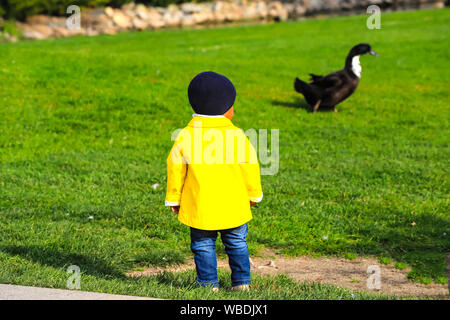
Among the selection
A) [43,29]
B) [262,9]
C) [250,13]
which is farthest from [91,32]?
[262,9]

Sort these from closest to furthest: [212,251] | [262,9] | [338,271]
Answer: [212,251], [338,271], [262,9]

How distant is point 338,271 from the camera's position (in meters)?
5.14

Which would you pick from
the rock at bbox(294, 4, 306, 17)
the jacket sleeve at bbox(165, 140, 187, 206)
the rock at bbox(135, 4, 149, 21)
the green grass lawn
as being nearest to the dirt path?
the green grass lawn

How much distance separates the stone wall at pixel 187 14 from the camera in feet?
104

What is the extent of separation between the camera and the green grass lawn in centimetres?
515

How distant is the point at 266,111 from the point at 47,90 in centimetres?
430

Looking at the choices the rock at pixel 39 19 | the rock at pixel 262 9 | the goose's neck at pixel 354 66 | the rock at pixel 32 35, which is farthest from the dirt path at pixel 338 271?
A: the rock at pixel 262 9

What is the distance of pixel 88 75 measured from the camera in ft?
40.0

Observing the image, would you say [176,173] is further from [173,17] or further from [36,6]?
[173,17]

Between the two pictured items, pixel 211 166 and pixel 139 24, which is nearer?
pixel 211 166

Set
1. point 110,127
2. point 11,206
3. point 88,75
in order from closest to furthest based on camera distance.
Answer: point 11,206 < point 110,127 < point 88,75

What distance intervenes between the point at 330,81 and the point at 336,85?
0.14 metres
